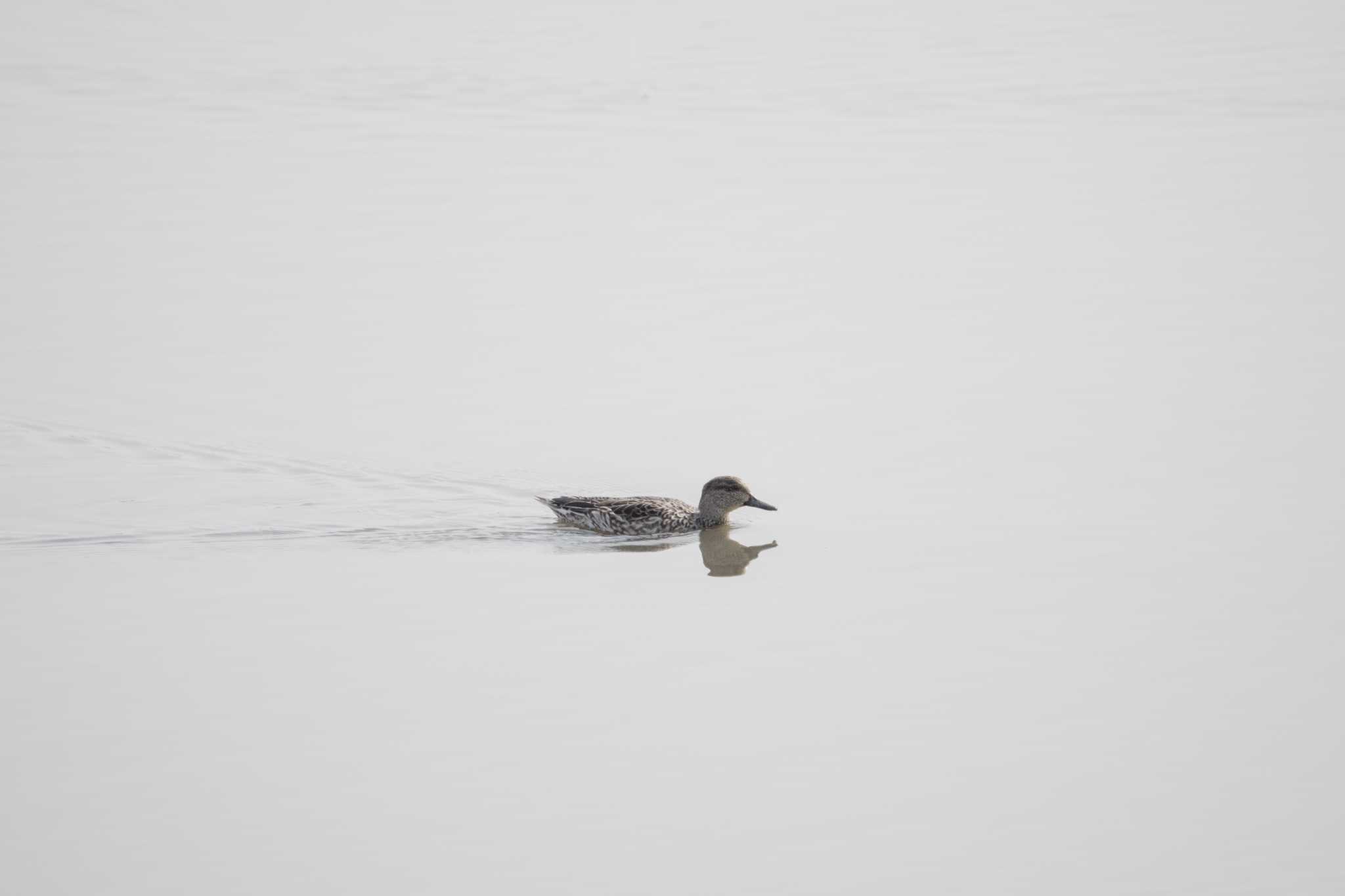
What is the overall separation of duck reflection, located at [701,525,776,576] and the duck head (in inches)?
3.4

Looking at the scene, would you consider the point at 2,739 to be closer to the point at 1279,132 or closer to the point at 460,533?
the point at 460,533

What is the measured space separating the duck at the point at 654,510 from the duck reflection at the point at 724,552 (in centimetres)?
10

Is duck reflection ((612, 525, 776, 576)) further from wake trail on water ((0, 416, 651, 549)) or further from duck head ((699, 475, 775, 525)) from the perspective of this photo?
wake trail on water ((0, 416, 651, 549))

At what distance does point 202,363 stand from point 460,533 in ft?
12.8

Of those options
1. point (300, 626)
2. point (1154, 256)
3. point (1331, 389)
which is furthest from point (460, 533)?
point (1154, 256)

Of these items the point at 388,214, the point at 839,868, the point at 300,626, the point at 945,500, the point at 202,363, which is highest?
the point at 388,214

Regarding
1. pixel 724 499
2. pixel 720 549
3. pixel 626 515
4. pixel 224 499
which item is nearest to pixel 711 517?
Answer: pixel 724 499

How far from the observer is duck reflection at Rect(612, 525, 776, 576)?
1017cm

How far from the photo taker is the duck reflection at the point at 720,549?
1017 centimetres

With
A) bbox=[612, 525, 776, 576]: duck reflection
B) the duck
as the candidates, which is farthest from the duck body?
bbox=[612, 525, 776, 576]: duck reflection

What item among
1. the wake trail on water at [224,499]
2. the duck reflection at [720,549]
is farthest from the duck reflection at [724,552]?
the wake trail on water at [224,499]

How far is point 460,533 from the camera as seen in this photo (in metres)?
10.6

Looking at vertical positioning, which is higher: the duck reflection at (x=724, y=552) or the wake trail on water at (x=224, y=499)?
the wake trail on water at (x=224, y=499)

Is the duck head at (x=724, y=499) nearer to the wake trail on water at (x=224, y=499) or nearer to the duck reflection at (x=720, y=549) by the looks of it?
the duck reflection at (x=720, y=549)
